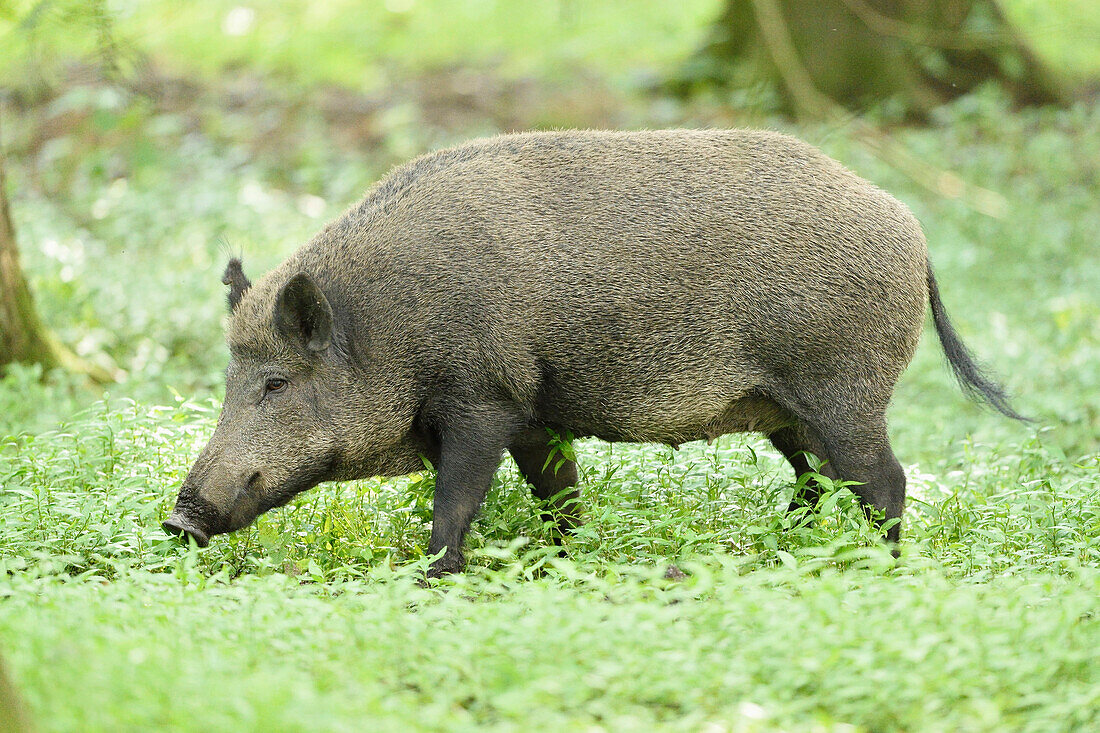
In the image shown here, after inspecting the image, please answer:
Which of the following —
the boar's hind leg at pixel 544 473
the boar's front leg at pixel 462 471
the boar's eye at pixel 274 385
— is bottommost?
the boar's hind leg at pixel 544 473

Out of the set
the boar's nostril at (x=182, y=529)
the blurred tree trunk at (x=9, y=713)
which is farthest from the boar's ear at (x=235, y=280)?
the blurred tree trunk at (x=9, y=713)

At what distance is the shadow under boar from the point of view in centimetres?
500

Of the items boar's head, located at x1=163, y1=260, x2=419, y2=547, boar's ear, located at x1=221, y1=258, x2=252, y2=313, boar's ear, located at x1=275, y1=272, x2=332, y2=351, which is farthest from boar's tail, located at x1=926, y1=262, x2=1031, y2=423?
boar's ear, located at x1=221, y1=258, x2=252, y2=313

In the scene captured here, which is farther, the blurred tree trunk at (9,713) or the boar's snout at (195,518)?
the boar's snout at (195,518)

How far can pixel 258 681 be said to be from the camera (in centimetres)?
288

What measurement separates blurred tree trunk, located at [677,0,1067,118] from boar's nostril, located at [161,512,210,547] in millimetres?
8640

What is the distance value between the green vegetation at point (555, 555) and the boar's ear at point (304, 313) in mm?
845

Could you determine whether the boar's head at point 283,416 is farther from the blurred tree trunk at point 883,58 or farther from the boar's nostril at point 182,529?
the blurred tree trunk at point 883,58

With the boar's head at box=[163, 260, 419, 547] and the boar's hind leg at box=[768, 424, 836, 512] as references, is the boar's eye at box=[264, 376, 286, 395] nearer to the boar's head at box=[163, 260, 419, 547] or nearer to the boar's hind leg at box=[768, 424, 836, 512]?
the boar's head at box=[163, 260, 419, 547]

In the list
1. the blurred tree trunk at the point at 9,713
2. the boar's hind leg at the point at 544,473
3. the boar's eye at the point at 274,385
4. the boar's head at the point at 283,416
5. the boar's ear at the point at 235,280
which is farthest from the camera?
the boar's hind leg at the point at 544,473

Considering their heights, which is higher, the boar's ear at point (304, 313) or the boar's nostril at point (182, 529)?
the boar's ear at point (304, 313)

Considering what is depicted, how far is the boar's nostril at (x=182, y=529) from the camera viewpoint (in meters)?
4.76

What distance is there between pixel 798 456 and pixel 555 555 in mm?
1457

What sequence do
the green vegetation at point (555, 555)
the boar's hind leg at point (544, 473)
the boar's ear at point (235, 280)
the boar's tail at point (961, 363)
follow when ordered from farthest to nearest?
the boar's tail at point (961, 363) < the boar's hind leg at point (544, 473) < the boar's ear at point (235, 280) < the green vegetation at point (555, 555)
